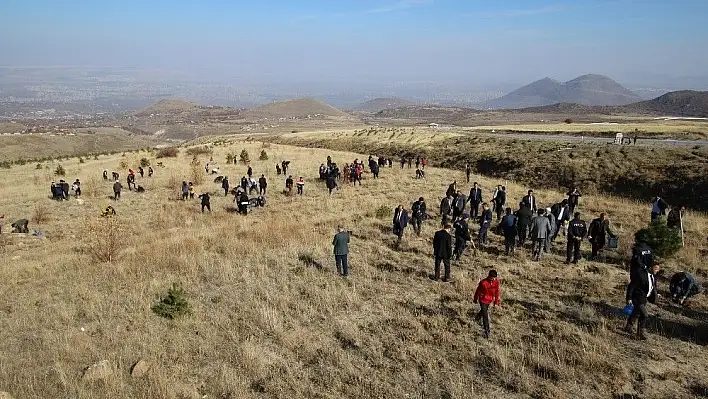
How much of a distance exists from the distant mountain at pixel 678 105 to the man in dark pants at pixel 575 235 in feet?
549

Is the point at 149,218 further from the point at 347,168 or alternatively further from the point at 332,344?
the point at 332,344

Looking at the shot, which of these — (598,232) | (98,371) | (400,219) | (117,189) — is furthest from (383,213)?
(117,189)

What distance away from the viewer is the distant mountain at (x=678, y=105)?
152 m

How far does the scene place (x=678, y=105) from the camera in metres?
166

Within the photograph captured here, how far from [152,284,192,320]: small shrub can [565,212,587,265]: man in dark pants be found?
1028 centimetres

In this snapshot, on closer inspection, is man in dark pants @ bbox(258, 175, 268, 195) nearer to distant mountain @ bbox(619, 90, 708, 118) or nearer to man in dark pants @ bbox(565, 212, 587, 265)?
man in dark pants @ bbox(565, 212, 587, 265)

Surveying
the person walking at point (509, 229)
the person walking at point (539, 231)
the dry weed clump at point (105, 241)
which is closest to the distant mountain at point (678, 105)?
the person walking at point (539, 231)

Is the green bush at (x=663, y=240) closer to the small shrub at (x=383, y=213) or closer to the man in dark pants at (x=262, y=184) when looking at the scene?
the small shrub at (x=383, y=213)

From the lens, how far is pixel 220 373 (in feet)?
25.0

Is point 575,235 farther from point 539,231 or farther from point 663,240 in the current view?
point 663,240

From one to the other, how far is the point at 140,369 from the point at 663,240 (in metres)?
13.7

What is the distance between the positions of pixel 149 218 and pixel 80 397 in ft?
49.7

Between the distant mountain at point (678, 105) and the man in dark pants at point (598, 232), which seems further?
the distant mountain at point (678, 105)

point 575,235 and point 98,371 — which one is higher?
point 575,235
